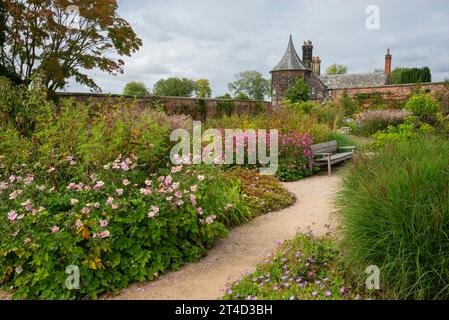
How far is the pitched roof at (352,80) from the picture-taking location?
33219mm

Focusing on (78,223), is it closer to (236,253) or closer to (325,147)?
(236,253)

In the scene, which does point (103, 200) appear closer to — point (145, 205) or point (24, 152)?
point (145, 205)

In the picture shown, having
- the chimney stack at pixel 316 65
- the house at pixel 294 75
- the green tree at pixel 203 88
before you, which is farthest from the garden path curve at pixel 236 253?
the green tree at pixel 203 88

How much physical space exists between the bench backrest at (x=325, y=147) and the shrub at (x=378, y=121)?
573cm

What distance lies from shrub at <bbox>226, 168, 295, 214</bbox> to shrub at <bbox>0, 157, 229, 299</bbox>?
4.93ft

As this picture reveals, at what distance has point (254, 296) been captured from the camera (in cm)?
275

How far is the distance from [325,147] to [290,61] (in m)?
Answer: 21.5

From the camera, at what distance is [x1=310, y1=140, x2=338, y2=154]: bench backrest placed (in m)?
8.09

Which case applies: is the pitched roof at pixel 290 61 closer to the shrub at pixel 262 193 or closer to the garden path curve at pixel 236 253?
the shrub at pixel 262 193

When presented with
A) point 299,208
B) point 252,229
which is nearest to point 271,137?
point 299,208

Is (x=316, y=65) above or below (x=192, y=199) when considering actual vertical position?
above

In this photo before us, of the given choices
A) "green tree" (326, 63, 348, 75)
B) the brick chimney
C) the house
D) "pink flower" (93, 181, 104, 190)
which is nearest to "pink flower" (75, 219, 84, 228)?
"pink flower" (93, 181, 104, 190)

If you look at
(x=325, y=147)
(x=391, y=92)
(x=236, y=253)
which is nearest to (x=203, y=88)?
(x=391, y=92)

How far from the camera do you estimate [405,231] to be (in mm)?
2605
